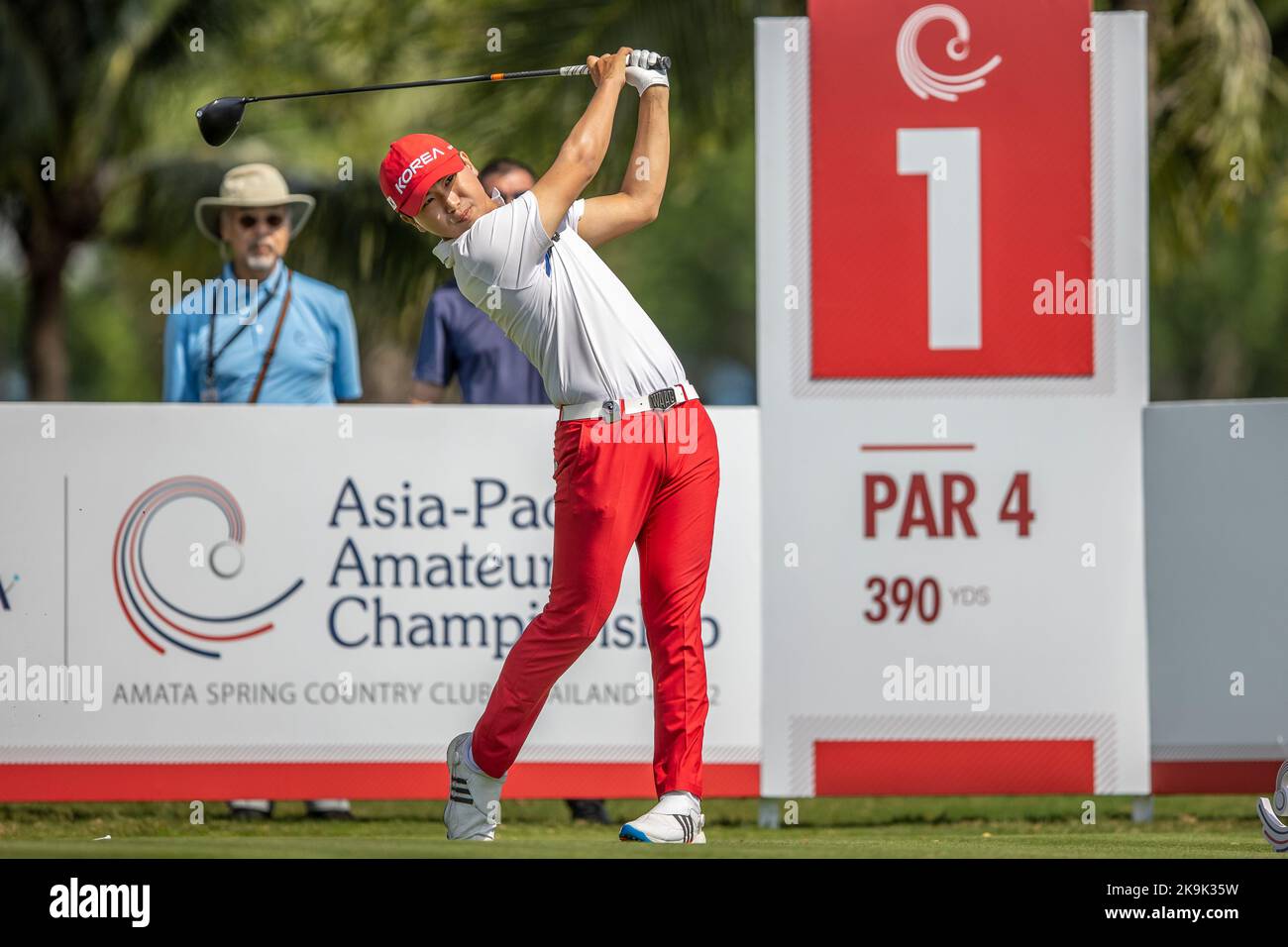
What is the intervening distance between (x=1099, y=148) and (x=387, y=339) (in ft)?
27.7

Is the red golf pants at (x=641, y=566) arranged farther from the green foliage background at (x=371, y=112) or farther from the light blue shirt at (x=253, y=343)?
the green foliage background at (x=371, y=112)

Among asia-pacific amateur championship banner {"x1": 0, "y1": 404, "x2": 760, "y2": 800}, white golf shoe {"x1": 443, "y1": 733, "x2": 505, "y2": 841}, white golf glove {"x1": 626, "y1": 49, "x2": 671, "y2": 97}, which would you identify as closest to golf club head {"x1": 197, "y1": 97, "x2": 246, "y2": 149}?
asia-pacific amateur championship banner {"x1": 0, "y1": 404, "x2": 760, "y2": 800}

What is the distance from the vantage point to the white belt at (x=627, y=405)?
18.5 feet

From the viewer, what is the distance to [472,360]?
24.5 feet

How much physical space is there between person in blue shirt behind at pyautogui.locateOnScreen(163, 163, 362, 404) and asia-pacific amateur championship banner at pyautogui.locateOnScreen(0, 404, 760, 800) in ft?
1.37

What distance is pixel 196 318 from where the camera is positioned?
7352 mm

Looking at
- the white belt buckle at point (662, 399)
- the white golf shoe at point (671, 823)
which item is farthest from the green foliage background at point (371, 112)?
the white golf shoe at point (671, 823)

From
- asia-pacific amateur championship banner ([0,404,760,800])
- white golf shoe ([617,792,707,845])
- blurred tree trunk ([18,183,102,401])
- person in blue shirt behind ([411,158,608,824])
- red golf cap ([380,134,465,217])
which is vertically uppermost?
blurred tree trunk ([18,183,102,401])

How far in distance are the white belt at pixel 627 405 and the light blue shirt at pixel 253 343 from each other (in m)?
2.07

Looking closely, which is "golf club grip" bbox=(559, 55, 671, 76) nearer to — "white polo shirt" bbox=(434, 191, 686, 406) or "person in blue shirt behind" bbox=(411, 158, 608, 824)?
"white polo shirt" bbox=(434, 191, 686, 406)

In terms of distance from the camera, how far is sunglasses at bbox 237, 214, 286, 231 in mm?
7605

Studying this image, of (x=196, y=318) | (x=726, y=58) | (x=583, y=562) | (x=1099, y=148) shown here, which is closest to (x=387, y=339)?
(x=726, y=58)

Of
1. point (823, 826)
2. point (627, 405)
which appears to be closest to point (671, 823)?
point (627, 405)
